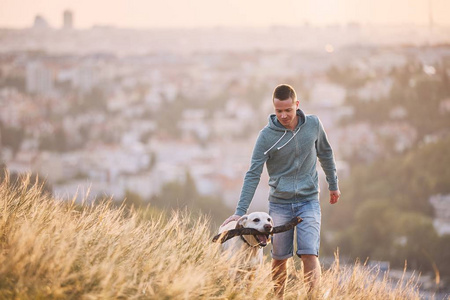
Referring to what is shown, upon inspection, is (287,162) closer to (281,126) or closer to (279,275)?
Answer: (281,126)

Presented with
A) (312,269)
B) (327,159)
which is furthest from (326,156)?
(312,269)

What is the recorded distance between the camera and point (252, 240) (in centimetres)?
354

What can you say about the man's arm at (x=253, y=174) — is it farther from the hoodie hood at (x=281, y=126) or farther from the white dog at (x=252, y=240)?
the white dog at (x=252, y=240)

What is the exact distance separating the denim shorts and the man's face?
0.42 m

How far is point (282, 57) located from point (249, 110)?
27.6m

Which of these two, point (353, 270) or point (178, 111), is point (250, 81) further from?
point (353, 270)

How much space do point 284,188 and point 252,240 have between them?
0.38 metres

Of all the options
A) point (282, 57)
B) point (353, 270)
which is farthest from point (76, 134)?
point (353, 270)

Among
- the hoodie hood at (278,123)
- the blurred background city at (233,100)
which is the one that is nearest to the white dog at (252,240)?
the hoodie hood at (278,123)

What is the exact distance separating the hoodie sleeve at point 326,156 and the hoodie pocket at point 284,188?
0.22m

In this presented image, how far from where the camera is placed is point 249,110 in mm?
114438

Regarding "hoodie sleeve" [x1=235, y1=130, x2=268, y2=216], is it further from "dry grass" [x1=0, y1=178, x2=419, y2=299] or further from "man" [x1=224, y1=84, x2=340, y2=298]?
"dry grass" [x1=0, y1=178, x2=419, y2=299]

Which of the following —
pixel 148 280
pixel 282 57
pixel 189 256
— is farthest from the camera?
pixel 282 57

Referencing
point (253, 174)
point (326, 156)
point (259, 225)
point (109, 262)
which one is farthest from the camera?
point (326, 156)
